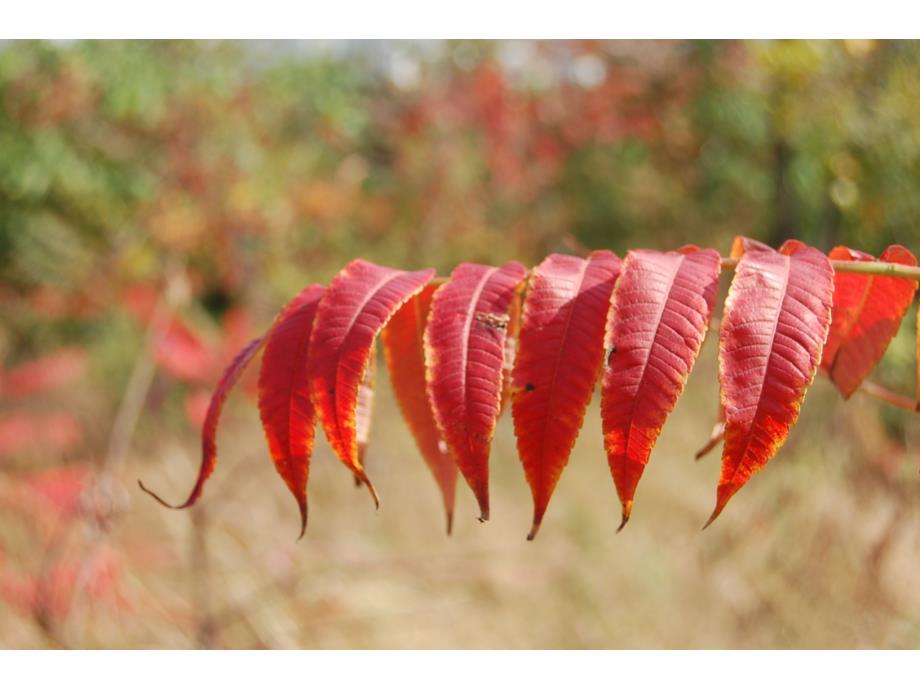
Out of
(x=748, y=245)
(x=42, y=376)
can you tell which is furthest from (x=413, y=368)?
(x=42, y=376)

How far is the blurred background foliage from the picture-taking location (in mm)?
3320

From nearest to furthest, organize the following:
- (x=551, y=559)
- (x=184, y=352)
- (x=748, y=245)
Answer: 1. (x=748, y=245)
2. (x=551, y=559)
3. (x=184, y=352)

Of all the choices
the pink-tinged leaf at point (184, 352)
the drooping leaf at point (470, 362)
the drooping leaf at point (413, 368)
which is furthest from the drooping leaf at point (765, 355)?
the pink-tinged leaf at point (184, 352)

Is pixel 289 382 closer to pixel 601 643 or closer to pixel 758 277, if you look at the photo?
pixel 758 277

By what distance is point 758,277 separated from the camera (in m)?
0.54

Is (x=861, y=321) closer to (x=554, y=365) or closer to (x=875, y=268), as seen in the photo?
(x=875, y=268)

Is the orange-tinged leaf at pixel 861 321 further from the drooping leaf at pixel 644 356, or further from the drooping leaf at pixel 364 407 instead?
the drooping leaf at pixel 364 407

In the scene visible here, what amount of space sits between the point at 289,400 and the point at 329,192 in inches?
181

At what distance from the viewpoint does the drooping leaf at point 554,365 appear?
532 mm

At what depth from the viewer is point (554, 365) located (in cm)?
55

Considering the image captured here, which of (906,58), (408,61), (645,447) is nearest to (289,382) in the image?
(645,447)

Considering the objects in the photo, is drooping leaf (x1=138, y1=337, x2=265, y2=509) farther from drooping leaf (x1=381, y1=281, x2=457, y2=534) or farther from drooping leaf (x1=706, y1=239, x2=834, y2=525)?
drooping leaf (x1=706, y1=239, x2=834, y2=525)

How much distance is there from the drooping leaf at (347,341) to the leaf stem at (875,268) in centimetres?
21

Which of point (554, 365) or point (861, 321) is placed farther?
point (861, 321)
